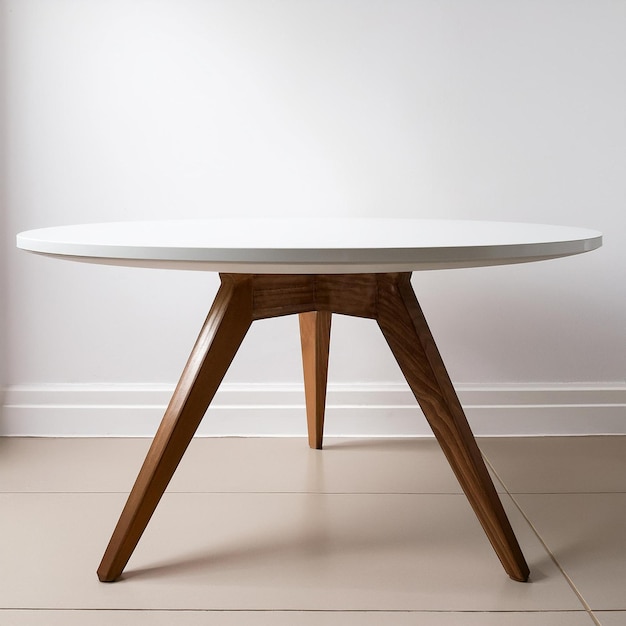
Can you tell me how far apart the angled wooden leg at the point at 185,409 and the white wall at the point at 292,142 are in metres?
0.65

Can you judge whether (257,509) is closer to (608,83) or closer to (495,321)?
(495,321)

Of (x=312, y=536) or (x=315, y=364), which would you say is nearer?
(x=312, y=536)

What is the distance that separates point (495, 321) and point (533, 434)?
0.27 metres

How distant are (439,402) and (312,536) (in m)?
0.31

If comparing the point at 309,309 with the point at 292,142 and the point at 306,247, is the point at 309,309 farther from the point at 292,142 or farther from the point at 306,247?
the point at 292,142

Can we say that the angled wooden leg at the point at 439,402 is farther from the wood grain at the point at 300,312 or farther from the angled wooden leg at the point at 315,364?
the angled wooden leg at the point at 315,364

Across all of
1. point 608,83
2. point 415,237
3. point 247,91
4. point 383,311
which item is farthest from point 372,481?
point 608,83

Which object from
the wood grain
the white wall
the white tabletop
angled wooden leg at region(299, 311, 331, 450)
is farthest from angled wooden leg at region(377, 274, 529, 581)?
the white wall

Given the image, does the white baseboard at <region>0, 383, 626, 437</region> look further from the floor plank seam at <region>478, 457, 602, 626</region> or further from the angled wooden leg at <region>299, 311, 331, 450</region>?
the floor plank seam at <region>478, 457, 602, 626</region>

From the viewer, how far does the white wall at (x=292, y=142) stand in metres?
1.59

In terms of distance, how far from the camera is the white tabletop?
767 mm

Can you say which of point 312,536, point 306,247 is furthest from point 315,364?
point 306,247

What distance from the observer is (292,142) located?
161cm

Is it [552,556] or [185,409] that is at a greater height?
[185,409]
